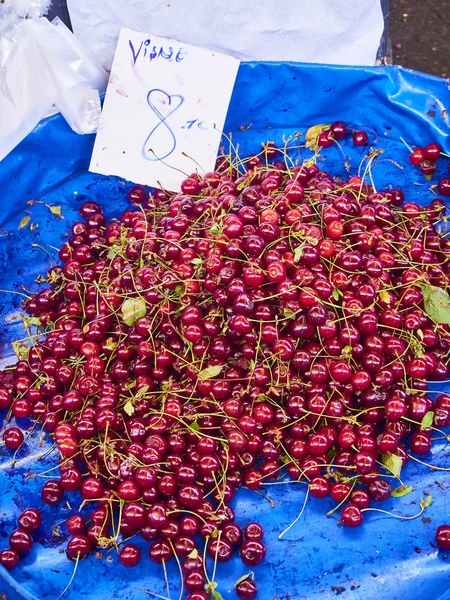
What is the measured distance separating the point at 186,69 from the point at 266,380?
3.31ft

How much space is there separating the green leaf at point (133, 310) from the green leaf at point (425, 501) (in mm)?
760

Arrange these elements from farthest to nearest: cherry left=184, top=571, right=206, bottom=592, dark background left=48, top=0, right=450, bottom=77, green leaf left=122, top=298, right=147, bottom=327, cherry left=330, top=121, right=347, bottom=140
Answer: dark background left=48, top=0, right=450, bottom=77 → cherry left=330, top=121, right=347, bottom=140 → green leaf left=122, top=298, right=147, bottom=327 → cherry left=184, top=571, right=206, bottom=592

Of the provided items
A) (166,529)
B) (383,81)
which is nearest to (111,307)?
(166,529)

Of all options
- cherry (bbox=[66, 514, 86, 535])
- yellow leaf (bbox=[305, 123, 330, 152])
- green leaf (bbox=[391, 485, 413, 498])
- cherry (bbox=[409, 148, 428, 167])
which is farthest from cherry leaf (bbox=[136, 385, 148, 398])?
cherry (bbox=[409, 148, 428, 167])

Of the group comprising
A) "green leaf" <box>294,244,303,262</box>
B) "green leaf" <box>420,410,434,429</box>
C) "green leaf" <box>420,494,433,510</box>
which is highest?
"green leaf" <box>294,244,303,262</box>

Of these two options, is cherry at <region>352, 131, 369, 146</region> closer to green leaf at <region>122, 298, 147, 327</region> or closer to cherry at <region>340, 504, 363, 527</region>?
green leaf at <region>122, 298, 147, 327</region>

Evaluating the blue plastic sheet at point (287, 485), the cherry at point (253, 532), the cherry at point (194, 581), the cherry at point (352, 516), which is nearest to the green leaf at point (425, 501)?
the blue plastic sheet at point (287, 485)

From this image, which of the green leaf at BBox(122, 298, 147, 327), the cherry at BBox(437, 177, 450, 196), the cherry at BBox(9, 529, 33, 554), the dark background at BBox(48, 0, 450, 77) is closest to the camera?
the cherry at BBox(9, 529, 33, 554)

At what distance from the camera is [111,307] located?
151cm

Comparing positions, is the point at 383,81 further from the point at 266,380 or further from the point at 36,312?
the point at 36,312

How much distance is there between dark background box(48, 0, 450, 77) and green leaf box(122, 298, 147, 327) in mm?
2007

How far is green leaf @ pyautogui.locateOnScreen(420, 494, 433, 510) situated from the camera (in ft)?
4.58

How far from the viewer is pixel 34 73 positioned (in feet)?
5.79

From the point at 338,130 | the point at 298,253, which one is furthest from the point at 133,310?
the point at 338,130
